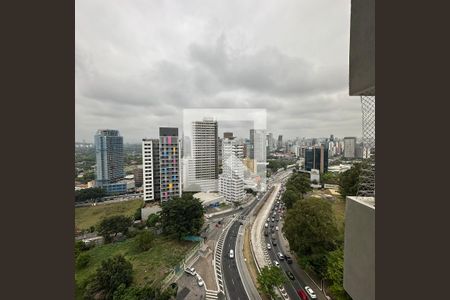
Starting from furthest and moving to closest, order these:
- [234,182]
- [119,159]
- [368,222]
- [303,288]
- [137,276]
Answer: [119,159]
[234,182]
[137,276]
[303,288]
[368,222]

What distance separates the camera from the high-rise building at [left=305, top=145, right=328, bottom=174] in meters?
12.6

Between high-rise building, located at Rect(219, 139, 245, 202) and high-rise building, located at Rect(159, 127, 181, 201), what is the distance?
240 cm

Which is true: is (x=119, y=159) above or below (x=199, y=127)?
below

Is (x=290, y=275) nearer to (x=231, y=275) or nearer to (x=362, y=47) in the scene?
(x=231, y=275)

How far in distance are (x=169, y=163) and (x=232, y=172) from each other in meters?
3.33

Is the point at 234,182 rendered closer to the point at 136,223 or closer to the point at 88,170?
the point at 136,223

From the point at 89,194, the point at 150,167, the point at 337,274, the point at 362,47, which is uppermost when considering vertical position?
the point at 362,47

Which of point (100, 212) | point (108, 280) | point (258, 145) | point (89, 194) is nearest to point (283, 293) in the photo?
point (108, 280)

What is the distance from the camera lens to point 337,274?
9.52 feet

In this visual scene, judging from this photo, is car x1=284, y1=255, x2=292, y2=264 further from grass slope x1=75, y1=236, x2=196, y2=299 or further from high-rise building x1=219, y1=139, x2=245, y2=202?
high-rise building x1=219, y1=139, x2=245, y2=202

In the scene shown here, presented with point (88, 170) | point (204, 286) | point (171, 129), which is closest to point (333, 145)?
point (171, 129)

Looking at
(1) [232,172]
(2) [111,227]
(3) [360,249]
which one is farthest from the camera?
(1) [232,172]

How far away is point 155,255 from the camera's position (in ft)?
15.4

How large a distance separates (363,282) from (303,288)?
3.64 meters
